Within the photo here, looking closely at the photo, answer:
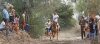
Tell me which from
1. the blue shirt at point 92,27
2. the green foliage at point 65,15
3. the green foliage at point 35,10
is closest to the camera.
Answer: the blue shirt at point 92,27

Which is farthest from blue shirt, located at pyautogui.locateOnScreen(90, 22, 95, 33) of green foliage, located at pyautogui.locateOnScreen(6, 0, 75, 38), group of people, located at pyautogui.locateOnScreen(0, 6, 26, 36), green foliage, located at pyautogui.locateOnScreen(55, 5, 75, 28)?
green foliage, located at pyautogui.locateOnScreen(55, 5, 75, 28)

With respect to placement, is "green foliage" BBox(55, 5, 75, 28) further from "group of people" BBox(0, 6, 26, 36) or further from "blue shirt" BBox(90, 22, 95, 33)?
"group of people" BBox(0, 6, 26, 36)

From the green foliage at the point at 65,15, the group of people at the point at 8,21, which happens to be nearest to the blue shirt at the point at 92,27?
the group of people at the point at 8,21

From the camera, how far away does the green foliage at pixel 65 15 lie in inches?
1658

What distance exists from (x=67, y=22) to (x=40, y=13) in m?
13.3

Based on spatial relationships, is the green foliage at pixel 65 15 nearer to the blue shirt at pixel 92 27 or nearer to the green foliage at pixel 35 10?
the green foliage at pixel 35 10

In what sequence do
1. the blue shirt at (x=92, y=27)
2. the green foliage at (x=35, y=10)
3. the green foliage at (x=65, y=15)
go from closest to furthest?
the blue shirt at (x=92, y=27) → the green foliage at (x=35, y=10) → the green foliage at (x=65, y=15)

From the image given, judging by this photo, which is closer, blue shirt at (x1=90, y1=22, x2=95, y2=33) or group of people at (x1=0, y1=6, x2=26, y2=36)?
group of people at (x1=0, y1=6, x2=26, y2=36)

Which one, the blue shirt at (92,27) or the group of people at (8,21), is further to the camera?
the blue shirt at (92,27)

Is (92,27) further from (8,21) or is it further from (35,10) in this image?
(35,10)

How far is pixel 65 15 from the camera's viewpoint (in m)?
42.3

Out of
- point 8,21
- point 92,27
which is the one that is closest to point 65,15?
point 92,27

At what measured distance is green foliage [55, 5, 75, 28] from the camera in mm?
42125

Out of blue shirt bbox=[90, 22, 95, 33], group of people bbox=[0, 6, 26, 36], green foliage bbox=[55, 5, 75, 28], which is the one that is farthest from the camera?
green foliage bbox=[55, 5, 75, 28]
